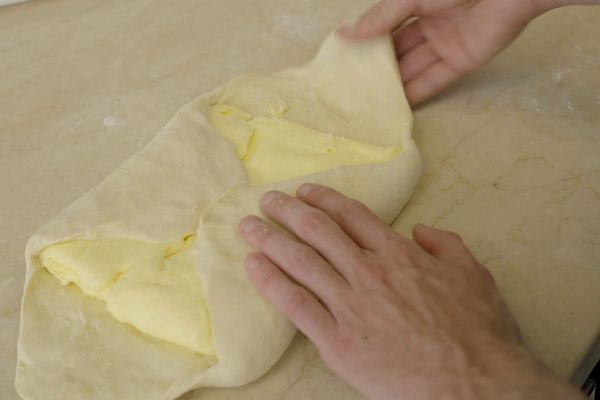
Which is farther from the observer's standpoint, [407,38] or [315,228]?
[407,38]

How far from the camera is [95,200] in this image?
114 centimetres

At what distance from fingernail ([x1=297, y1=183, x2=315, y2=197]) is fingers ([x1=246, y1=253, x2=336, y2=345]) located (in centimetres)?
18

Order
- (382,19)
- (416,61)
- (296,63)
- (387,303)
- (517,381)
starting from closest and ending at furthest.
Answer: (517,381) → (387,303) → (382,19) → (416,61) → (296,63)

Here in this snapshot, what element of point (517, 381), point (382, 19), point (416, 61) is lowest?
point (517, 381)

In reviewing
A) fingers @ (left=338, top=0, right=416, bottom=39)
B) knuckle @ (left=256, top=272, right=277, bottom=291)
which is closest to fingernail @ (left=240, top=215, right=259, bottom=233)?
knuckle @ (left=256, top=272, right=277, bottom=291)

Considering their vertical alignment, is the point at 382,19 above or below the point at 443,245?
above

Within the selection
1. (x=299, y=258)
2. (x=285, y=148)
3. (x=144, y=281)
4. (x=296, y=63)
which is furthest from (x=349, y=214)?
(x=296, y=63)

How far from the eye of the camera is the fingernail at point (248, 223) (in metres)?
1.06

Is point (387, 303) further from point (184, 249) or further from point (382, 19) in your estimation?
point (382, 19)

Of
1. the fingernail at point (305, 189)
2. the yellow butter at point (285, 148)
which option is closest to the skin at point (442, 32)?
the yellow butter at point (285, 148)

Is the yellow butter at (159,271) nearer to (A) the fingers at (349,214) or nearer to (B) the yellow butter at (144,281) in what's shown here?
(B) the yellow butter at (144,281)

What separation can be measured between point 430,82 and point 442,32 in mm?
126

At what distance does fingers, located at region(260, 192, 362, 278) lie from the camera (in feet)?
3.35

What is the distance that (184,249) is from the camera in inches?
43.2
